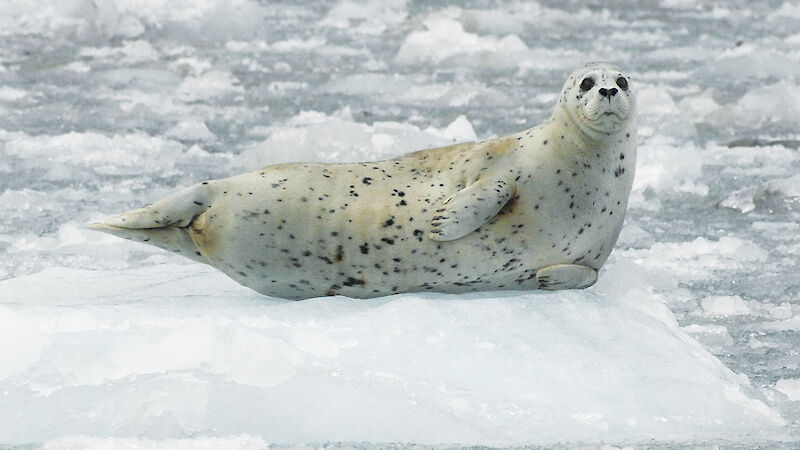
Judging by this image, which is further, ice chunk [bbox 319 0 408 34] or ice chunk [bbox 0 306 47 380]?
ice chunk [bbox 319 0 408 34]

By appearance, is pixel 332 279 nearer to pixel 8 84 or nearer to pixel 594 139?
pixel 594 139

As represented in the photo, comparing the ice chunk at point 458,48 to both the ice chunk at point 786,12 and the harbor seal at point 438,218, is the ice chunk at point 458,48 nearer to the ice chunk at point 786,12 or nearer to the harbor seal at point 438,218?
the ice chunk at point 786,12

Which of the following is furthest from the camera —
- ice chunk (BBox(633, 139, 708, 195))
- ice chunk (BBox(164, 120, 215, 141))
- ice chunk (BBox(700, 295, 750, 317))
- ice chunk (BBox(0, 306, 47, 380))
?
ice chunk (BBox(164, 120, 215, 141))

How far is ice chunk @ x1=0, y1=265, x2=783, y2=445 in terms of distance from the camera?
2.81 meters

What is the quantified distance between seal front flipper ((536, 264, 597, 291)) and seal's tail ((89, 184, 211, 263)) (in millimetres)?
Result: 908

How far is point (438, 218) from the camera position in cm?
348

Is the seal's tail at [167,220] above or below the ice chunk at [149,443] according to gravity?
above

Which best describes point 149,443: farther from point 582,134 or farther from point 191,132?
point 191,132

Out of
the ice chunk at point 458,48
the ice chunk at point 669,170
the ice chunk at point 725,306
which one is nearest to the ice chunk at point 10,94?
the ice chunk at point 458,48

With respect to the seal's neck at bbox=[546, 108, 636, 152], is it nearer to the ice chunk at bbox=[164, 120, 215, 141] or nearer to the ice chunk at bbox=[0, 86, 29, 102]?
the ice chunk at bbox=[164, 120, 215, 141]

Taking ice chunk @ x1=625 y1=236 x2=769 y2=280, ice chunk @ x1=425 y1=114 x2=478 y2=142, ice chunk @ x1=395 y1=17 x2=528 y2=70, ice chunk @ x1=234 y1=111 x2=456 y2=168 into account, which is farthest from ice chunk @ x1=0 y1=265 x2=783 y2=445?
ice chunk @ x1=395 y1=17 x2=528 y2=70

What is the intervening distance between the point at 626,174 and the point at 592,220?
0.58 feet

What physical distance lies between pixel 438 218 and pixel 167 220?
2.39 ft

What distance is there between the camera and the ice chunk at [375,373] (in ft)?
9.21
